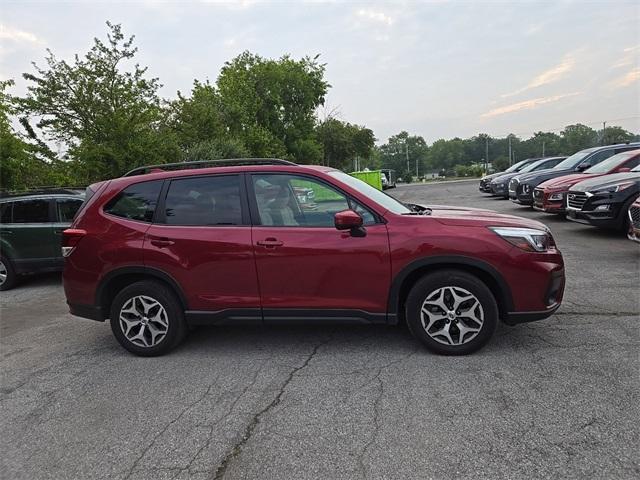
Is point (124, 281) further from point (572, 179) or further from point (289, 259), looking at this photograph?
point (572, 179)

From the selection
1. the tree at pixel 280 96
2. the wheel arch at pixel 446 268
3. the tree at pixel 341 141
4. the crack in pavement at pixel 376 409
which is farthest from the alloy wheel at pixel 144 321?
the tree at pixel 341 141

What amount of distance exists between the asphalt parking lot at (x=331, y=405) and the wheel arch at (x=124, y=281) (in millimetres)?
528

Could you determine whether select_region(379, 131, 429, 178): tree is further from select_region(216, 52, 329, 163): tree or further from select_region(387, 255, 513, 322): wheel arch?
select_region(387, 255, 513, 322): wheel arch

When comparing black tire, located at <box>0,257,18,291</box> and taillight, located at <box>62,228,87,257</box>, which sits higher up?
taillight, located at <box>62,228,87,257</box>

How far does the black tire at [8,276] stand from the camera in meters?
8.02

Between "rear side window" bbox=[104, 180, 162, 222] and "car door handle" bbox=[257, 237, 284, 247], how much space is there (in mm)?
1131

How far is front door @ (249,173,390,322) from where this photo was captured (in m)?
3.99

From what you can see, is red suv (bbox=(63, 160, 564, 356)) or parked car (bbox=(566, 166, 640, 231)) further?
parked car (bbox=(566, 166, 640, 231))

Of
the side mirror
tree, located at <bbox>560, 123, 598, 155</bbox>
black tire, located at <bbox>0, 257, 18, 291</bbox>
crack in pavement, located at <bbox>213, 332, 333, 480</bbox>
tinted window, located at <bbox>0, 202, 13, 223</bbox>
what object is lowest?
crack in pavement, located at <bbox>213, 332, 333, 480</bbox>

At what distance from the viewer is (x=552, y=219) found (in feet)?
40.4

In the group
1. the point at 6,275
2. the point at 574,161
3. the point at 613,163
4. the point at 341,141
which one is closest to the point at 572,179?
the point at 613,163

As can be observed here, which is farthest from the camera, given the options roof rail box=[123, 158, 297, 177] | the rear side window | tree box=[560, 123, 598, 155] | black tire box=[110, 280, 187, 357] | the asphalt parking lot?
tree box=[560, 123, 598, 155]

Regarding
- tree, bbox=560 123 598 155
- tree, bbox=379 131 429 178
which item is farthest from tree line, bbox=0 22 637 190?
tree, bbox=379 131 429 178

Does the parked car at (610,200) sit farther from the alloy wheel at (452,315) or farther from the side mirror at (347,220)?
the side mirror at (347,220)
